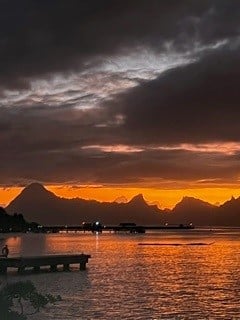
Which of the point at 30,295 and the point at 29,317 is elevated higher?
the point at 30,295

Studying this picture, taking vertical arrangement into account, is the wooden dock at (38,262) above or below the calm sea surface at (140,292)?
above

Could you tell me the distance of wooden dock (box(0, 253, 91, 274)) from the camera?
72.3m

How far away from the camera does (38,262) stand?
77.3 metres

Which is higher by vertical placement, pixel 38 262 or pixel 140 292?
pixel 38 262

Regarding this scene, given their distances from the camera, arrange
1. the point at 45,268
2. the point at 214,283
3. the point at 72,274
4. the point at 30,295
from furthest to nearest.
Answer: the point at 45,268, the point at 72,274, the point at 214,283, the point at 30,295

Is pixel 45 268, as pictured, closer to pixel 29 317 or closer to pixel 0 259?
pixel 0 259

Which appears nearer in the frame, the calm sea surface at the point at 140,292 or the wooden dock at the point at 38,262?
the calm sea surface at the point at 140,292

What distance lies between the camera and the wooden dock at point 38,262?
237 ft

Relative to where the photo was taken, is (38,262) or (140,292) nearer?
(140,292)

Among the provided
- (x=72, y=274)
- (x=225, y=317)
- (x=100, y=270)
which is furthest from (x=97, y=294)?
(x=100, y=270)

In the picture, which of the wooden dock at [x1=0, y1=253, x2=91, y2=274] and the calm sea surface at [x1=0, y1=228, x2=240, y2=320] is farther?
the wooden dock at [x1=0, y1=253, x2=91, y2=274]

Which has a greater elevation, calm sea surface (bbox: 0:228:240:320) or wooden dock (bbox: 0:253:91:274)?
wooden dock (bbox: 0:253:91:274)

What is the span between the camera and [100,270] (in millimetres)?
87000

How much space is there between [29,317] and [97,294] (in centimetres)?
1695
